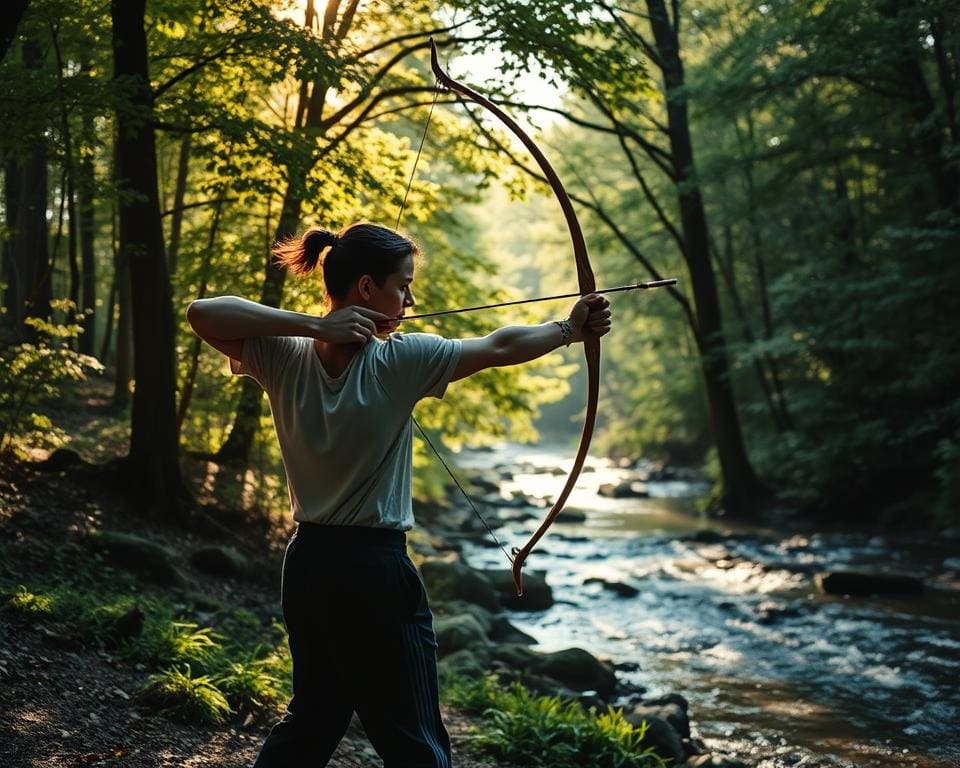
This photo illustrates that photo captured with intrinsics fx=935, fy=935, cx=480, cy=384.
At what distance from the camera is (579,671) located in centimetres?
706

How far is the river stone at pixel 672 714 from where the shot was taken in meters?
5.71

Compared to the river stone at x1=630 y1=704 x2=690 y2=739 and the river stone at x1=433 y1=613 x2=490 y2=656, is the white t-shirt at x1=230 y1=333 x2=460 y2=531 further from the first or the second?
the river stone at x1=433 y1=613 x2=490 y2=656

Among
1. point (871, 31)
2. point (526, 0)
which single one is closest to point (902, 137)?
point (871, 31)

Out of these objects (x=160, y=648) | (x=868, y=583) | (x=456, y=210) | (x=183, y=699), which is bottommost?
(x=868, y=583)

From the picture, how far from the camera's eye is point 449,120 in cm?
990

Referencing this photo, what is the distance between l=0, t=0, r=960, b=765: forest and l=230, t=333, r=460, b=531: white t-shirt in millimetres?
523

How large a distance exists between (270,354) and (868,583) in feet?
30.2

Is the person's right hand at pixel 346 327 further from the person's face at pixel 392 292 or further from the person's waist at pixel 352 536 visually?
the person's waist at pixel 352 536

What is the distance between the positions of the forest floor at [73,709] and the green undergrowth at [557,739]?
142mm

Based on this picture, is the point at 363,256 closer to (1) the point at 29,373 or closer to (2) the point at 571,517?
(1) the point at 29,373

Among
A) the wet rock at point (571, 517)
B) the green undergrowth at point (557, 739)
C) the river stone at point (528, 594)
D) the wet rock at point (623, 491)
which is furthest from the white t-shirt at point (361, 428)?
the wet rock at point (623, 491)

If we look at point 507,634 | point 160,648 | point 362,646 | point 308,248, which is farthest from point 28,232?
point 362,646

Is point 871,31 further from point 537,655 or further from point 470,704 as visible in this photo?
point 470,704

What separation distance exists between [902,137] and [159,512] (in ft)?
38.3
